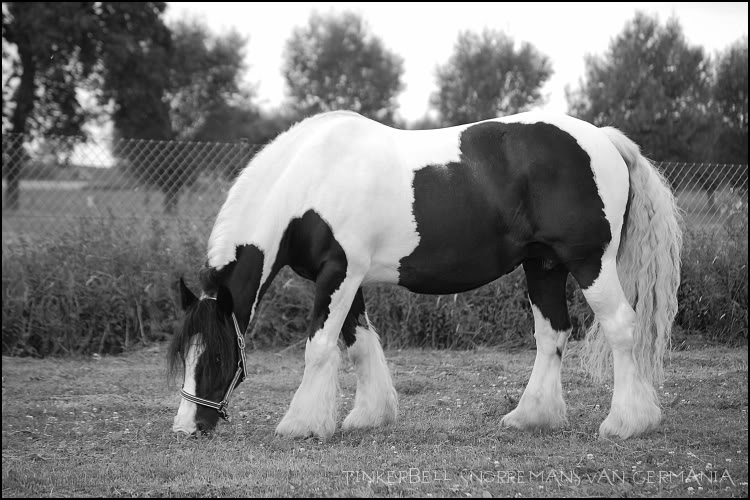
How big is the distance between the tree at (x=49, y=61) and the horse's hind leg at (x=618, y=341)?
23.9m

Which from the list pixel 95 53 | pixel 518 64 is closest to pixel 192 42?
pixel 95 53

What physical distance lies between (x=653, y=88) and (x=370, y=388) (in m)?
23.3

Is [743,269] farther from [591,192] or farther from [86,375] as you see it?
[86,375]

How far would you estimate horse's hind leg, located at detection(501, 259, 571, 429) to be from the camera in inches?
172

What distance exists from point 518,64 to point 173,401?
31580 millimetres

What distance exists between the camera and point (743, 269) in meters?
7.40

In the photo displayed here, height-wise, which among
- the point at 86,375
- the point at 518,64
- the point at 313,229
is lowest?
the point at 86,375

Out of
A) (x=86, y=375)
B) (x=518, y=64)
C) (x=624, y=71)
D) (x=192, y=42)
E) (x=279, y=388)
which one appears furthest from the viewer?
(x=518, y=64)

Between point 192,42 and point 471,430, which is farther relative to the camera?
point 192,42

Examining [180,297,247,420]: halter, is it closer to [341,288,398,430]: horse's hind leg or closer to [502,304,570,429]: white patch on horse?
[341,288,398,430]: horse's hind leg

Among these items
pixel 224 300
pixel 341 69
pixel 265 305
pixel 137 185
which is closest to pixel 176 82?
pixel 341 69

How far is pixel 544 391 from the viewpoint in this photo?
444 centimetres

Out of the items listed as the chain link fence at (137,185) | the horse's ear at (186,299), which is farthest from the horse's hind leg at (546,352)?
the chain link fence at (137,185)

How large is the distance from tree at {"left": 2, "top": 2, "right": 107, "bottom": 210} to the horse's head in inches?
911
